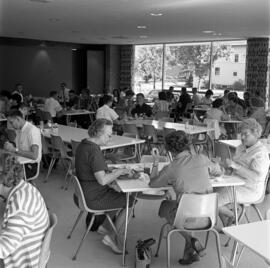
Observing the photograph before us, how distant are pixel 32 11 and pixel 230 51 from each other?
7770mm

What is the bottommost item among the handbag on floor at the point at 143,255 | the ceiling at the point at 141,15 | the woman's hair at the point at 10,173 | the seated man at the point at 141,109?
the handbag on floor at the point at 143,255

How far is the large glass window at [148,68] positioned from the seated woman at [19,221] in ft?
45.2

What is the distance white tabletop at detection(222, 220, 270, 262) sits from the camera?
2227 millimetres

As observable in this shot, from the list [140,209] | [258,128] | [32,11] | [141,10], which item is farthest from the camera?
[32,11]

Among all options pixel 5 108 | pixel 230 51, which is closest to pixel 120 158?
pixel 5 108

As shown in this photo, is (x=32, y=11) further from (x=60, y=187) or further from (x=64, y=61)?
(x=64, y=61)

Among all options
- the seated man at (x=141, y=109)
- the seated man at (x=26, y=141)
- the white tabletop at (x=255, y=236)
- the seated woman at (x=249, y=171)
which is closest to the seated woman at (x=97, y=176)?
the seated woman at (x=249, y=171)

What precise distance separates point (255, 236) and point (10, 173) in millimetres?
1443

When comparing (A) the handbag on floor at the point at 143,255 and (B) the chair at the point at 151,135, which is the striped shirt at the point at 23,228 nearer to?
(A) the handbag on floor at the point at 143,255

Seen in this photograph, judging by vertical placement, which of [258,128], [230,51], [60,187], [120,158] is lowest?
[60,187]

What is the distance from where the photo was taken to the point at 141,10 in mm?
6988

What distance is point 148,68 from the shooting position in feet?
53.4

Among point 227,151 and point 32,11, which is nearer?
point 227,151

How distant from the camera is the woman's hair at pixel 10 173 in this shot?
2.34 m
